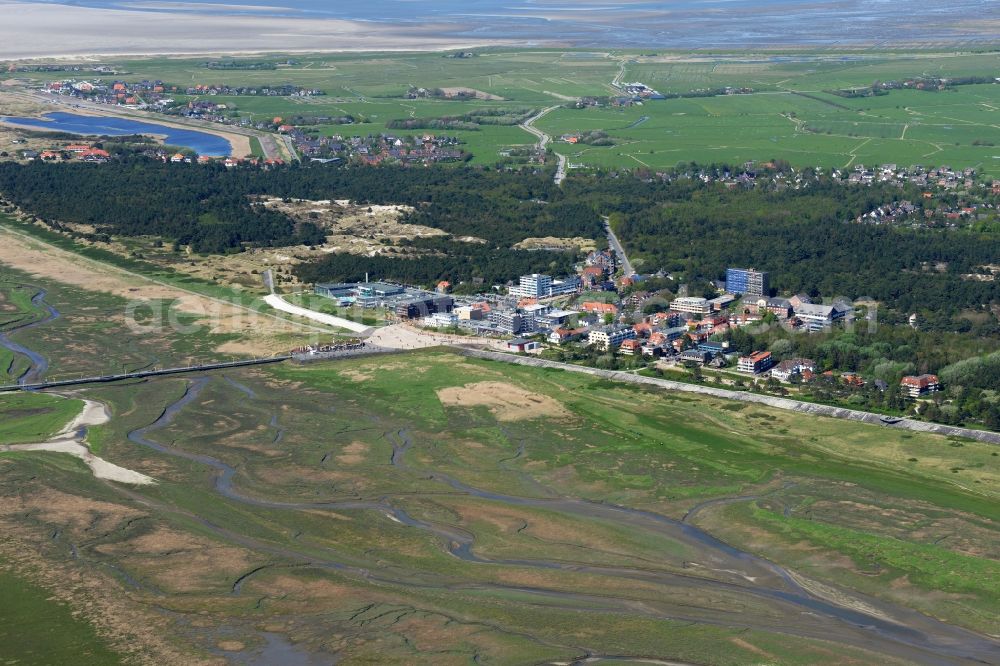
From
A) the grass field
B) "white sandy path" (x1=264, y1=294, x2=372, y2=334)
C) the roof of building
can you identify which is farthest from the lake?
the roof of building

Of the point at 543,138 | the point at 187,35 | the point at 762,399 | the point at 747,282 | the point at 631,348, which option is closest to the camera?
the point at 762,399

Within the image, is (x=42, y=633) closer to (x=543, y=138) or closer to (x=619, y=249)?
(x=619, y=249)

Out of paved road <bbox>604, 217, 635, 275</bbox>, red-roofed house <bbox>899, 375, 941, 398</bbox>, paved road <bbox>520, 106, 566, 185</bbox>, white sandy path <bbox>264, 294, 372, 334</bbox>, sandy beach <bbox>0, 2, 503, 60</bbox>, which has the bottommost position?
white sandy path <bbox>264, 294, 372, 334</bbox>

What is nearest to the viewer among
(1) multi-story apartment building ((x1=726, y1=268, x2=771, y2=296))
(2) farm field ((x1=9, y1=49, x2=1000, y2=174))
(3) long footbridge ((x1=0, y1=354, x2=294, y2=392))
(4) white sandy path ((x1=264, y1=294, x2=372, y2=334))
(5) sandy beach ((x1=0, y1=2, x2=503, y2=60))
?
(3) long footbridge ((x1=0, y1=354, x2=294, y2=392))

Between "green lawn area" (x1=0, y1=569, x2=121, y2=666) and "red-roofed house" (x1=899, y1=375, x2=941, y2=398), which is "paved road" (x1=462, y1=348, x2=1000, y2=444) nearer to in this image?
"red-roofed house" (x1=899, y1=375, x2=941, y2=398)

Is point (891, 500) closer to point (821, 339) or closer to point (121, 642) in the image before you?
point (821, 339)

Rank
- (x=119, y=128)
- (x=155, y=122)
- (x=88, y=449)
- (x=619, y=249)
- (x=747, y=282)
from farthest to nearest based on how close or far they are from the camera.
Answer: (x=155, y=122) < (x=119, y=128) < (x=619, y=249) < (x=747, y=282) < (x=88, y=449)

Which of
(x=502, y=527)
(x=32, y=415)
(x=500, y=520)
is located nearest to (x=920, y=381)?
(x=500, y=520)

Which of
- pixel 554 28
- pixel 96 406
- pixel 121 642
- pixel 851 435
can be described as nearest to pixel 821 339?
pixel 851 435
